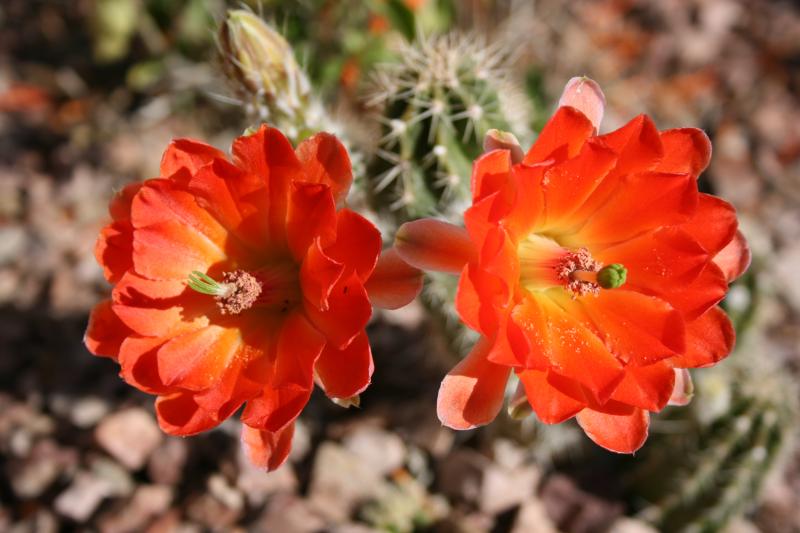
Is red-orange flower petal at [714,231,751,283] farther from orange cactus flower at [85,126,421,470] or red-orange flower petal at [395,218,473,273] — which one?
orange cactus flower at [85,126,421,470]

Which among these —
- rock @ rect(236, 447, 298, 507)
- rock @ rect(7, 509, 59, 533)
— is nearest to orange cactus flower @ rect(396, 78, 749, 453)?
rock @ rect(236, 447, 298, 507)

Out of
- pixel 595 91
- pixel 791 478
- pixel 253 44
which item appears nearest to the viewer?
pixel 595 91

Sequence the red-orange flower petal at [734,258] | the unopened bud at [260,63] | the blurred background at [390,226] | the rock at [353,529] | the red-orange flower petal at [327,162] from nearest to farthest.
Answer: the red-orange flower petal at [327,162] → the red-orange flower petal at [734,258] → the unopened bud at [260,63] → the blurred background at [390,226] → the rock at [353,529]

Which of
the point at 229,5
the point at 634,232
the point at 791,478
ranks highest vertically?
the point at 634,232

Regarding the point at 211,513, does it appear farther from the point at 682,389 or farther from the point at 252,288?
the point at 682,389

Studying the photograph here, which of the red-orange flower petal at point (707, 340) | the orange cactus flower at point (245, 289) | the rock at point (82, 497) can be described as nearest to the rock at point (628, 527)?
the red-orange flower petal at point (707, 340)

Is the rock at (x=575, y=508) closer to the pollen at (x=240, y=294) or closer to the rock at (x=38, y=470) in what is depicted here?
the pollen at (x=240, y=294)

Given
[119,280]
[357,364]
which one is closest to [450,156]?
[357,364]

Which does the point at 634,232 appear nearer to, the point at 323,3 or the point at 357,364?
the point at 357,364
